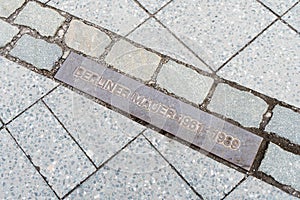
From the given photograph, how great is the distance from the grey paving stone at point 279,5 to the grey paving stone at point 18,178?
60.4 inches

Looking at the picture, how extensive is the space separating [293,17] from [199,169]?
102 centimetres

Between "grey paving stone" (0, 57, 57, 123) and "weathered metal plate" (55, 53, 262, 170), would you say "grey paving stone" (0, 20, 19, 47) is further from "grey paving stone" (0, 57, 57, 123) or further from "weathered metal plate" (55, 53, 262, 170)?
"weathered metal plate" (55, 53, 262, 170)

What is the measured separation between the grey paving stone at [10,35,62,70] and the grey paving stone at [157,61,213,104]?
0.59 m

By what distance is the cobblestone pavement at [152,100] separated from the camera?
208 centimetres

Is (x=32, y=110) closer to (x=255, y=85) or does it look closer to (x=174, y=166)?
(x=174, y=166)

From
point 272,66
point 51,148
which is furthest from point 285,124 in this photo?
point 51,148

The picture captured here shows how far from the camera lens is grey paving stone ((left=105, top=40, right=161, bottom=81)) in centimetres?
235

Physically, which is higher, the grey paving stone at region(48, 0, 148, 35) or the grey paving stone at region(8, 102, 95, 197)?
the grey paving stone at region(48, 0, 148, 35)

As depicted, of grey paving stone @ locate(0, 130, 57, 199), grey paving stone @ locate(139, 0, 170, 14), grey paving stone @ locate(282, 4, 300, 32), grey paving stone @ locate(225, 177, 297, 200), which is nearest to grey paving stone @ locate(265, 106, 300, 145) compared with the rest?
grey paving stone @ locate(225, 177, 297, 200)

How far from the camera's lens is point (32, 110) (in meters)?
2.27

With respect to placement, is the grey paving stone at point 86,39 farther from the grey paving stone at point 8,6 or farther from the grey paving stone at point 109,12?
the grey paving stone at point 8,6

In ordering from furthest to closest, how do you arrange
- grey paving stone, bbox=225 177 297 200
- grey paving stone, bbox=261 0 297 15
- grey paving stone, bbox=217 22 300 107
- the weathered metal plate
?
grey paving stone, bbox=261 0 297 15, grey paving stone, bbox=217 22 300 107, the weathered metal plate, grey paving stone, bbox=225 177 297 200

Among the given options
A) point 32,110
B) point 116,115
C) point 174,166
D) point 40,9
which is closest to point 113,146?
point 116,115

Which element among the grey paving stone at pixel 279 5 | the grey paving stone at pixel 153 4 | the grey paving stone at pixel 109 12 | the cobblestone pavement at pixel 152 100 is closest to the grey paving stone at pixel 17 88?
the cobblestone pavement at pixel 152 100
